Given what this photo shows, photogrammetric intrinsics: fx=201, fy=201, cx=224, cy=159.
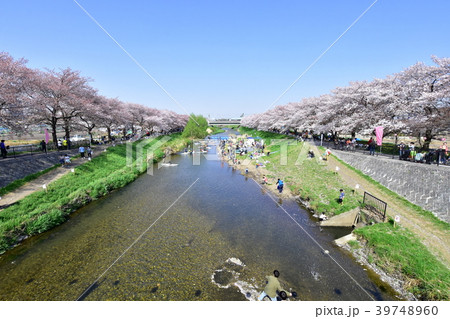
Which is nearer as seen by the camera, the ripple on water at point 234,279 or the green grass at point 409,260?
the green grass at point 409,260

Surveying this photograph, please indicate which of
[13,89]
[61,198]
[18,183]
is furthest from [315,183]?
[13,89]

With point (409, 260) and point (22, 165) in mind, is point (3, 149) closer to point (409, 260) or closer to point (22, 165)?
point (22, 165)

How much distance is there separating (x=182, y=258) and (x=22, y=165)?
22.8 metres

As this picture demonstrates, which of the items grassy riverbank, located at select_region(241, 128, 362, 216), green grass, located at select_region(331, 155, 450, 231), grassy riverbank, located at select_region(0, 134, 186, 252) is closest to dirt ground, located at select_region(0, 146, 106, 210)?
grassy riverbank, located at select_region(0, 134, 186, 252)

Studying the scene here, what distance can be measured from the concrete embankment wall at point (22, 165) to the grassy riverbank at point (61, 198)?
3.41m

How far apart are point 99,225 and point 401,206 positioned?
25455 millimetres

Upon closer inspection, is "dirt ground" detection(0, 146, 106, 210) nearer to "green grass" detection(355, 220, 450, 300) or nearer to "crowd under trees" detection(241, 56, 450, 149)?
"green grass" detection(355, 220, 450, 300)

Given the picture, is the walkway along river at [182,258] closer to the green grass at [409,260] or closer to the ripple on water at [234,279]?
the ripple on water at [234,279]

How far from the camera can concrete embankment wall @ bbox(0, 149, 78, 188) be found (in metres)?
20.0

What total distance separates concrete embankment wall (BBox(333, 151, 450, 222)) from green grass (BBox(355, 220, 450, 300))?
4091mm

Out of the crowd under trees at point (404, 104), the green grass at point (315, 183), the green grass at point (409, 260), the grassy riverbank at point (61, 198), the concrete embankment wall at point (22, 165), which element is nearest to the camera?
the green grass at point (409, 260)

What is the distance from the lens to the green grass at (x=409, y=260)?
938 cm

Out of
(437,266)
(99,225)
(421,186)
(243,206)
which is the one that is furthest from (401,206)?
(99,225)

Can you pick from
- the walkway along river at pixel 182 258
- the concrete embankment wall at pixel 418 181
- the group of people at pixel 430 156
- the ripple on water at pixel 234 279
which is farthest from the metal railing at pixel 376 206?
the ripple on water at pixel 234 279
